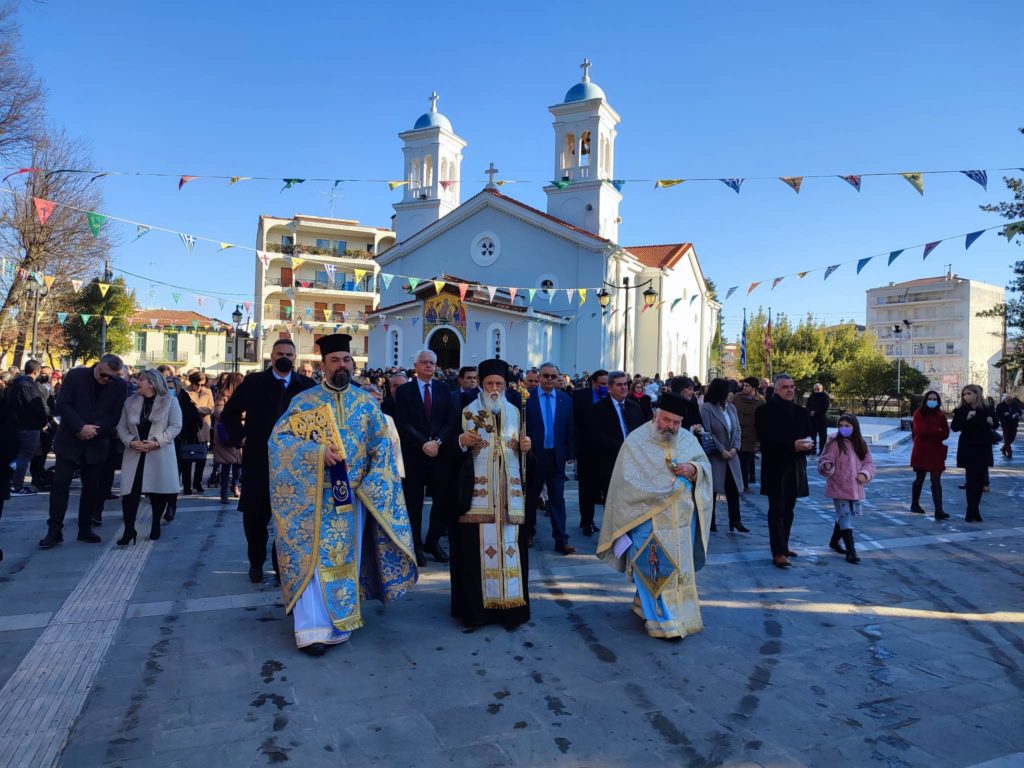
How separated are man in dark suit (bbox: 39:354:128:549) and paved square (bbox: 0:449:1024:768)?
1.31ft

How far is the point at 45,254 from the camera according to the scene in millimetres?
22031

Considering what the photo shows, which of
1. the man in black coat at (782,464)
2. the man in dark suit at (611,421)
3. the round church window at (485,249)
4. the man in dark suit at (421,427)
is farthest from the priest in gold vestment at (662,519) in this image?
the round church window at (485,249)

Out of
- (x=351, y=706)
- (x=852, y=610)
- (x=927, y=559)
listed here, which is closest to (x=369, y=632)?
(x=351, y=706)

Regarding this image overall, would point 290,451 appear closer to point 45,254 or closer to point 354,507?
point 354,507

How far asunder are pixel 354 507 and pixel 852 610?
3.86 metres

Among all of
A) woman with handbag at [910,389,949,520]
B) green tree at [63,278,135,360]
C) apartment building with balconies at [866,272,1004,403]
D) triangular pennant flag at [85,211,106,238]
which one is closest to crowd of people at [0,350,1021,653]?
woman with handbag at [910,389,949,520]

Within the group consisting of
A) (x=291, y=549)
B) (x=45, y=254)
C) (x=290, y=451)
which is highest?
(x=45, y=254)

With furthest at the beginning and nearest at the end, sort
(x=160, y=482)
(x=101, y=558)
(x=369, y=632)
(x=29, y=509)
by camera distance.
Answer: (x=29, y=509) < (x=160, y=482) < (x=101, y=558) < (x=369, y=632)

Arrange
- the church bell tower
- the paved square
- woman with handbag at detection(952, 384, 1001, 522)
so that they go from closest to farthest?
the paved square, woman with handbag at detection(952, 384, 1001, 522), the church bell tower

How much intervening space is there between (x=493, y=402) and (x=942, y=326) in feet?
313

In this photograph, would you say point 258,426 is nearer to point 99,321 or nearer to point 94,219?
point 94,219

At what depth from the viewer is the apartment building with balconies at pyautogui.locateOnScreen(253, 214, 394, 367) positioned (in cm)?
5072

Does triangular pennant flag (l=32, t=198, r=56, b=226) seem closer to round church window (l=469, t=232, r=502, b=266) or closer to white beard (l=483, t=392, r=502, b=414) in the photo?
white beard (l=483, t=392, r=502, b=414)

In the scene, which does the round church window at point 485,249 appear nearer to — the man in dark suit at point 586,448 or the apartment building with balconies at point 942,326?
the man in dark suit at point 586,448
